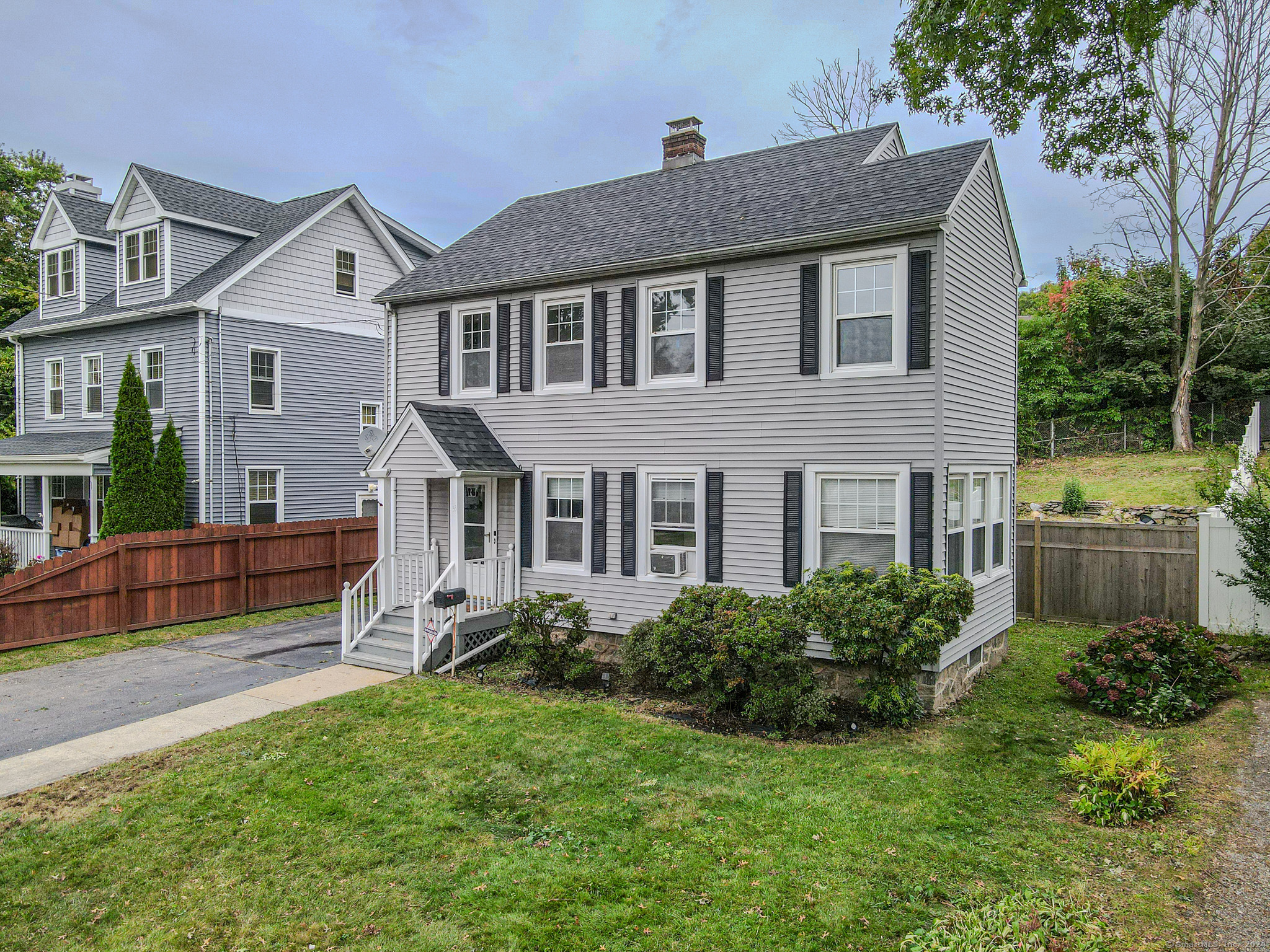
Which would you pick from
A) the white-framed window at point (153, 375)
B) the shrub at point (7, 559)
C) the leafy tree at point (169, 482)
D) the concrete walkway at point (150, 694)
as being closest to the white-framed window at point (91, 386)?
the white-framed window at point (153, 375)

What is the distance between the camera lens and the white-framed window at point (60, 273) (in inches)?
793

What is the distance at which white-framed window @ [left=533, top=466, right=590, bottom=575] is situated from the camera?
445 inches

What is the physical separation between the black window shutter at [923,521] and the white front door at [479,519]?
21.5ft

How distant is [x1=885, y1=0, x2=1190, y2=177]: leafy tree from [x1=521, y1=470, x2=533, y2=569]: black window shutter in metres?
7.24

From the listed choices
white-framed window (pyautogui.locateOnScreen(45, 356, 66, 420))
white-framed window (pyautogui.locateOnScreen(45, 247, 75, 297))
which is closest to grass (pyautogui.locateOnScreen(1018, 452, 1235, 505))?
white-framed window (pyautogui.locateOnScreen(45, 356, 66, 420))

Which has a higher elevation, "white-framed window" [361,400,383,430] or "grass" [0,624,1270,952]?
"white-framed window" [361,400,383,430]

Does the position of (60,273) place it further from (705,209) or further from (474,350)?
(705,209)

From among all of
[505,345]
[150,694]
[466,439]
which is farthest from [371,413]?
[150,694]

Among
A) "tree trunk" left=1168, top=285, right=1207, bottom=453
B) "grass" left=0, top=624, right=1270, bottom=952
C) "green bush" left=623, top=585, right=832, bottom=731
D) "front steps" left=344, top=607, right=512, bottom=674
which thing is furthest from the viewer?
"tree trunk" left=1168, top=285, right=1207, bottom=453

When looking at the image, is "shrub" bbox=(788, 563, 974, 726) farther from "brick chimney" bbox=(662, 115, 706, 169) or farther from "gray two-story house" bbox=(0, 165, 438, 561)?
"gray two-story house" bbox=(0, 165, 438, 561)

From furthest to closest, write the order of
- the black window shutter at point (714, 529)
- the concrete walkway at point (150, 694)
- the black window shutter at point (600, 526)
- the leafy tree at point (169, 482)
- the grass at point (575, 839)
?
the leafy tree at point (169, 482)
the black window shutter at point (600, 526)
the black window shutter at point (714, 529)
the concrete walkway at point (150, 694)
the grass at point (575, 839)

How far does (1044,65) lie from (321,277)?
17.0 metres

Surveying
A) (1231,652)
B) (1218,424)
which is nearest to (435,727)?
(1231,652)

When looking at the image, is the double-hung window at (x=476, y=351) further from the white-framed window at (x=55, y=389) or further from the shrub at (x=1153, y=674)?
the white-framed window at (x=55, y=389)
